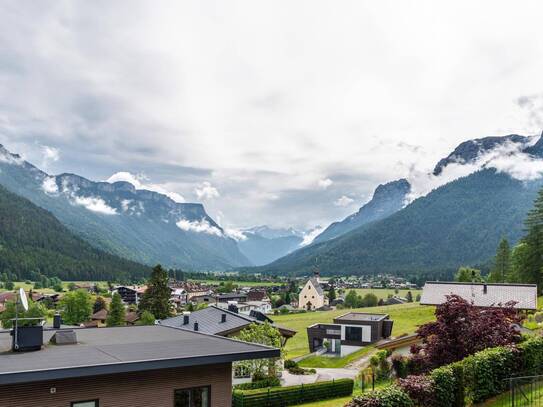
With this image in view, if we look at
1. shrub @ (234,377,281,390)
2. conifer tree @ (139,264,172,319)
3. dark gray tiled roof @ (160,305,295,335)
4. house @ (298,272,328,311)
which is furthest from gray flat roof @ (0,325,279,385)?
house @ (298,272,328,311)

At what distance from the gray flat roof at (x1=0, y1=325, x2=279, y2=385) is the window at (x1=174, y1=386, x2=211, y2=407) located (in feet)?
4.07

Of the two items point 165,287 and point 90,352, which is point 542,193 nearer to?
point 165,287

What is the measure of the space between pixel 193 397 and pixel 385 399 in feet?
20.0

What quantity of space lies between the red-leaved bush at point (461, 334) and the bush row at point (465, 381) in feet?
5.43

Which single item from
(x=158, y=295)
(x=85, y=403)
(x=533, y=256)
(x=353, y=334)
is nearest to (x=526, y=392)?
(x=85, y=403)

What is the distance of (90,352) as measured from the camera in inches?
618

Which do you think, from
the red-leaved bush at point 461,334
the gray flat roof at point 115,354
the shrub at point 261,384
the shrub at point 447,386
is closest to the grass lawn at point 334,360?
the shrub at point 261,384

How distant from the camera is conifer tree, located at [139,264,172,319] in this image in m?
84.4

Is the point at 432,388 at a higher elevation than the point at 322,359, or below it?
higher

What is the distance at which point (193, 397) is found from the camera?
54.2 ft

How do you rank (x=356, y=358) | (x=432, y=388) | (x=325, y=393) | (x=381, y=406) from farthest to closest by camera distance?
(x=356, y=358) → (x=325, y=393) → (x=432, y=388) → (x=381, y=406)

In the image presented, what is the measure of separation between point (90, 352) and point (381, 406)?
29.8ft

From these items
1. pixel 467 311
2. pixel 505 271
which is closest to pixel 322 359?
pixel 467 311

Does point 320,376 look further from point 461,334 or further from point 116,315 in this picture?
point 116,315
